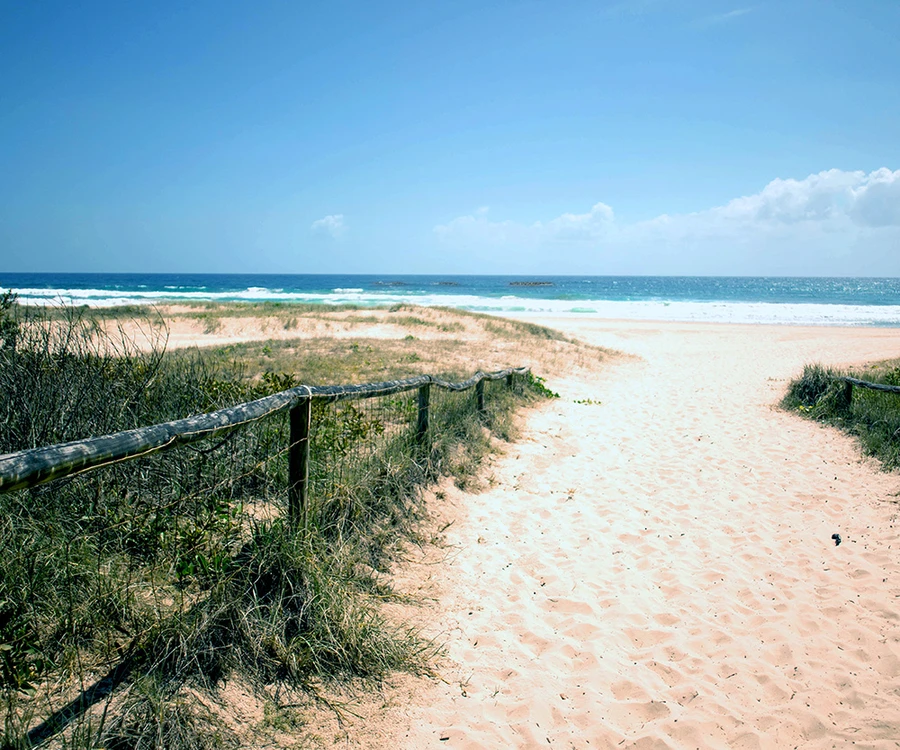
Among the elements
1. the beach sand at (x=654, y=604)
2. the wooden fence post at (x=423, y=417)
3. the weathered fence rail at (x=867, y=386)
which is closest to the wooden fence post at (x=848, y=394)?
the weathered fence rail at (x=867, y=386)

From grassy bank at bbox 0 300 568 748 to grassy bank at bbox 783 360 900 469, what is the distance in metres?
6.53

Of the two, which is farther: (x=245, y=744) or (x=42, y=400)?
(x=42, y=400)

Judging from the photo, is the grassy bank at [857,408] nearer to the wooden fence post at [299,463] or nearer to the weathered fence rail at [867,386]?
the weathered fence rail at [867,386]

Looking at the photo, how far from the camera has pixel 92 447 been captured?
2178mm

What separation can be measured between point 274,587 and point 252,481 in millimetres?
1451

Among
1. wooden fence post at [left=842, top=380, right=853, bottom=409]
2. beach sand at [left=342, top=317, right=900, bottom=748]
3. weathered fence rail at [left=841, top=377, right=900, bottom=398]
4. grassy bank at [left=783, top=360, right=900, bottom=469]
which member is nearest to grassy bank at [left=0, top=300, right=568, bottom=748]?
beach sand at [left=342, top=317, right=900, bottom=748]

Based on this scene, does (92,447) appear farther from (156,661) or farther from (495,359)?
(495,359)

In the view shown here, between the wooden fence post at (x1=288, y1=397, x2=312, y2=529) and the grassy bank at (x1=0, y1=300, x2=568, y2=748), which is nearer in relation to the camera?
the grassy bank at (x1=0, y1=300, x2=568, y2=748)

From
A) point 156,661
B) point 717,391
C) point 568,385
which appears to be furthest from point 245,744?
point 717,391

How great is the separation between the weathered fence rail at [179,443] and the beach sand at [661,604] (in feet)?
4.35

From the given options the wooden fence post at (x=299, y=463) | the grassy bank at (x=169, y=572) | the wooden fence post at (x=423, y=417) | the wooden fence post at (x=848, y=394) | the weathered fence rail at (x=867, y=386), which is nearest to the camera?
the grassy bank at (x=169, y=572)

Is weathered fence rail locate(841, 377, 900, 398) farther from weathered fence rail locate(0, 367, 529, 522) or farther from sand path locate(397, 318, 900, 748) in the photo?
weathered fence rail locate(0, 367, 529, 522)

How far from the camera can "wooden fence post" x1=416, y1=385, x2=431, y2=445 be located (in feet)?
20.1

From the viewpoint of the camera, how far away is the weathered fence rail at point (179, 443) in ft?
6.34
